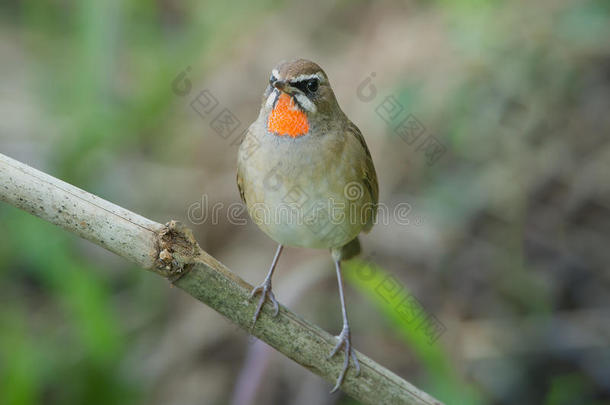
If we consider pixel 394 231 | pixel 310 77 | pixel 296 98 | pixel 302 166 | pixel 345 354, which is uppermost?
pixel 310 77

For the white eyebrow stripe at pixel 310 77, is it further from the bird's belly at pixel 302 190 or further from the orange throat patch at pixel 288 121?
the bird's belly at pixel 302 190

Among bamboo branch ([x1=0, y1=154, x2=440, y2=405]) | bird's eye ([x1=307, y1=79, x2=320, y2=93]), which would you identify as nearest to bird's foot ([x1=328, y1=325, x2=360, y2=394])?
bamboo branch ([x1=0, y1=154, x2=440, y2=405])

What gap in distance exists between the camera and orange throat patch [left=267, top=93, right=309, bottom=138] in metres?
3.40

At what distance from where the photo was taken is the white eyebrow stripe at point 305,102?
11.0 feet

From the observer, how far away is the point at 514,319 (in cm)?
480

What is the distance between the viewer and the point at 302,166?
337cm

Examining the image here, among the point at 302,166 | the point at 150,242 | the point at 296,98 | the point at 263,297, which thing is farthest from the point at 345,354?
the point at 296,98

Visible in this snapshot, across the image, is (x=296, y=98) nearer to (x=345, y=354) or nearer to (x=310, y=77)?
(x=310, y=77)

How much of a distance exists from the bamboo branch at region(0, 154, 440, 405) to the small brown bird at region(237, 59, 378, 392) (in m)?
0.37

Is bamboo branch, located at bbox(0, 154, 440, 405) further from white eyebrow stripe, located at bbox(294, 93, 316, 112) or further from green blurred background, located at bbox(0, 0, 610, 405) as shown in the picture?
white eyebrow stripe, located at bbox(294, 93, 316, 112)

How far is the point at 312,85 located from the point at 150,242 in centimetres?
132

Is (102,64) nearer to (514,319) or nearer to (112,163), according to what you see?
(112,163)

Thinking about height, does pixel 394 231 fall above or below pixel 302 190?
below

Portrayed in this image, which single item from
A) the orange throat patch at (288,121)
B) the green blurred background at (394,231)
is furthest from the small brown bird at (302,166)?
the green blurred background at (394,231)
